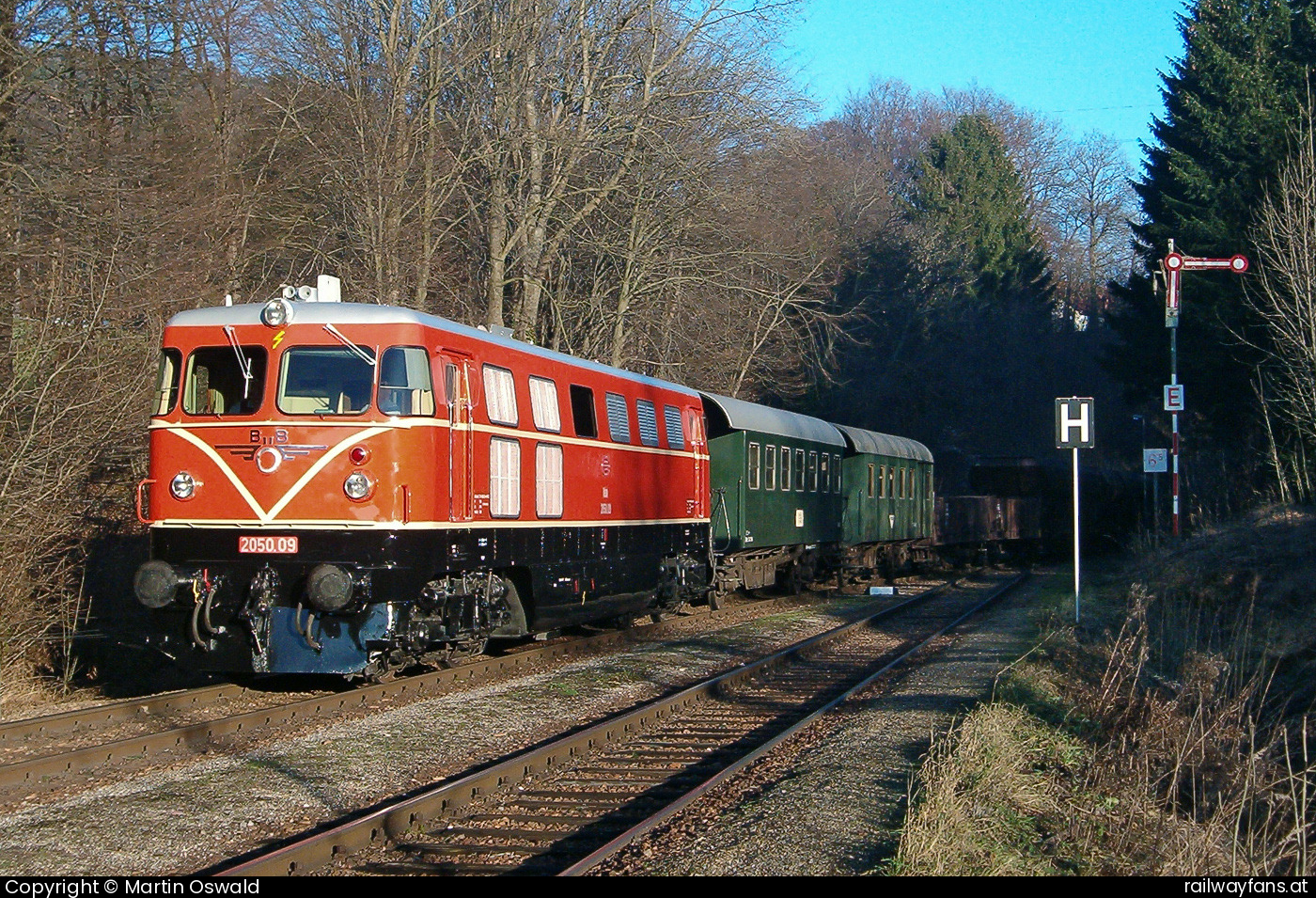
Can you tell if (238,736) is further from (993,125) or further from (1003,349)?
(993,125)

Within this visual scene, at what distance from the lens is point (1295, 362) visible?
826 inches

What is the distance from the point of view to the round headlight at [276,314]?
404 inches

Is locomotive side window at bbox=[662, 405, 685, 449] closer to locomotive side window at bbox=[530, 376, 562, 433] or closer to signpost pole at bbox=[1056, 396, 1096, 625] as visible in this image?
locomotive side window at bbox=[530, 376, 562, 433]

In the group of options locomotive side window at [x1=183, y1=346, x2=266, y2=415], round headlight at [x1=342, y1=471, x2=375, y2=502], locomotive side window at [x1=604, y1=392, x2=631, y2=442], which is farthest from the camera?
locomotive side window at [x1=604, y1=392, x2=631, y2=442]

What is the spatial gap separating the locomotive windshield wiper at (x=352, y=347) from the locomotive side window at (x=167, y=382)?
1387mm

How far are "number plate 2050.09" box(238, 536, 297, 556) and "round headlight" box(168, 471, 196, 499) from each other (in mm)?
591

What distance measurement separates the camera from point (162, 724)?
9.68 meters

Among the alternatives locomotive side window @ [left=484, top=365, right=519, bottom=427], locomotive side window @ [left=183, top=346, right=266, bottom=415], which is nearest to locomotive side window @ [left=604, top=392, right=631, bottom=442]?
locomotive side window @ [left=484, top=365, right=519, bottom=427]

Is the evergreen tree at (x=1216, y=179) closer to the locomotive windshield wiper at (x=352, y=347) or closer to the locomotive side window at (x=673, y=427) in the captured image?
the locomotive side window at (x=673, y=427)

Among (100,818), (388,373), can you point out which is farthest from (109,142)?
(100,818)

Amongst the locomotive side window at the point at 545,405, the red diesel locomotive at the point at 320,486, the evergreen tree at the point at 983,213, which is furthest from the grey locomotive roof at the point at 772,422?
the evergreen tree at the point at 983,213

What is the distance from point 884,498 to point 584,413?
1426cm

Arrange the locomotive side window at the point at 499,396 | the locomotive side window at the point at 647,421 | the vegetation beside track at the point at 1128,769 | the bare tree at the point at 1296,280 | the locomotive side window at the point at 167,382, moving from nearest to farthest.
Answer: the vegetation beside track at the point at 1128,769, the locomotive side window at the point at 167,382, the locomotive side window at the point at 499,396, the locomotive side window at the point at 647,421, the bare tree at the point at 1296,280

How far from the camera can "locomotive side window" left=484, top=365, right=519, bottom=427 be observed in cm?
1127
